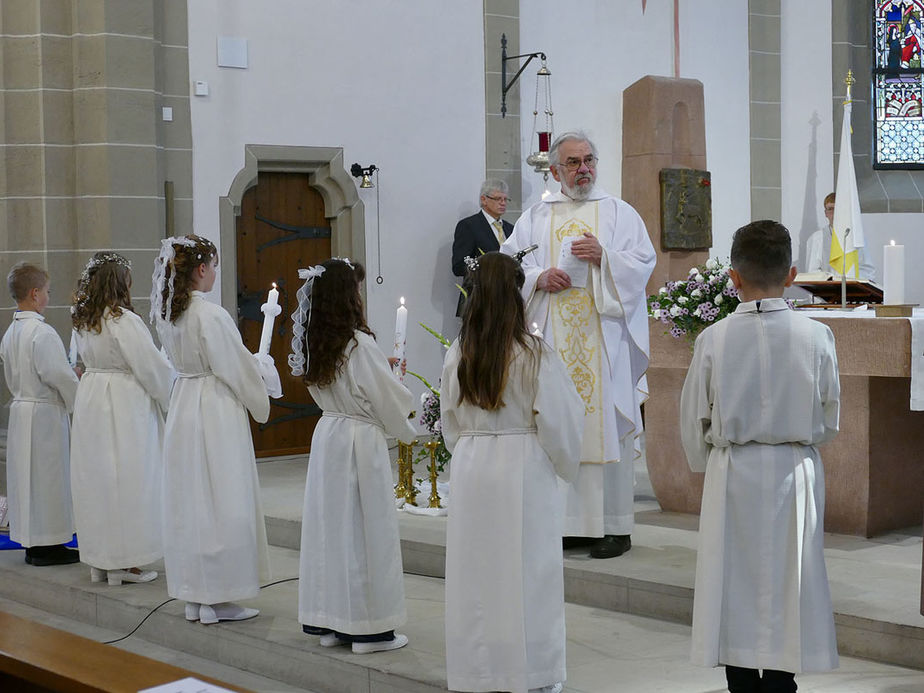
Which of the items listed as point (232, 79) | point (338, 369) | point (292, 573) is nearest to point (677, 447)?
point (292, 573)

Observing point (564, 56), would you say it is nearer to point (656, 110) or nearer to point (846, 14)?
point (656, 110)

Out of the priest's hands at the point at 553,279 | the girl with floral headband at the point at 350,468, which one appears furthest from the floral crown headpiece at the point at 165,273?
the priest's hands at the point at 553,279

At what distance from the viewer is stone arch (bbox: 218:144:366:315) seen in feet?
29.6

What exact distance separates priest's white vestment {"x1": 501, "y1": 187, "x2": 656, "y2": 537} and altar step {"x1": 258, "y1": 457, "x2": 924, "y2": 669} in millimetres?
263

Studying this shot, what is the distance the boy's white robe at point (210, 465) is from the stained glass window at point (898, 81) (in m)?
8.30

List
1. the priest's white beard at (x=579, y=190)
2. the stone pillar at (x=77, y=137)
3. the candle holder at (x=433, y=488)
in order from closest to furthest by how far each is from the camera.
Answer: the priest's white beard at (x=579, y=190) < the candle holder at (x=433, y=488) < the stone pillar at (x=77, y=137)

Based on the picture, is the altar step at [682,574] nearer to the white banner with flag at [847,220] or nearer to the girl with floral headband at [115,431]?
the girl with floral headband at [115,431]

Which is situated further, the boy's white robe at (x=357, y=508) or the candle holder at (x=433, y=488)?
the candle holder at (x=433, y=488)

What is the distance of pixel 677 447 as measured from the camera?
21.6 feet

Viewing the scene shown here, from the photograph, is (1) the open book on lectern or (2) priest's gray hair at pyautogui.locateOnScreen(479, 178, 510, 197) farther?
(2) priest's gray hair at pyautogui.locateOnScreen(479, 178, 510, 197)

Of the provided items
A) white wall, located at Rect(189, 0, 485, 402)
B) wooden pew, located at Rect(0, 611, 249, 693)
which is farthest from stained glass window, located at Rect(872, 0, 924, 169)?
wooden pew, located at Rect(0, 611, 249, 693)

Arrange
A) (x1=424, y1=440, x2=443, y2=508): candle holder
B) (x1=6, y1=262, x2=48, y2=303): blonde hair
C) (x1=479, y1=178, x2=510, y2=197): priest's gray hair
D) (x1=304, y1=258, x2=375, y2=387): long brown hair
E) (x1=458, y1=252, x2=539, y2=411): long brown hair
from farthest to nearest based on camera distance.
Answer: (x1=479, y1=178, x2=510, y2=197): priest's gray hair → (x1=424, y1=440, x2=443, y2=508): candle holder → (x1=6, y1=262, x2=48, y2=303): blonde hair → (x1=304, y1=258, x2=375, y2=387): long brown hair → (x1=458, y1=252, x2=539, y2=411): long brown hair

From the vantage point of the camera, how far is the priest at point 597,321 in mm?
5609

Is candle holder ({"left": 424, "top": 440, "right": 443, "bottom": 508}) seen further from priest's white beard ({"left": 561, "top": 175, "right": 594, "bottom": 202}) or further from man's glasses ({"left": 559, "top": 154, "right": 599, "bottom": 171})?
man's glasses ({"left": 559, "top": 154, "right": 599, "bottom": 171})
